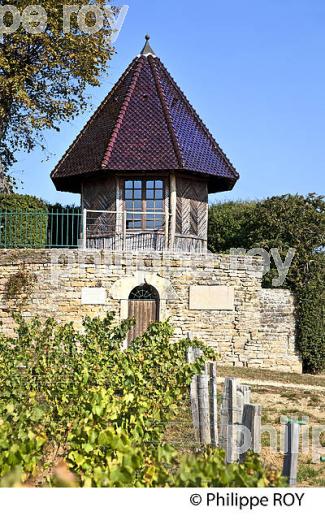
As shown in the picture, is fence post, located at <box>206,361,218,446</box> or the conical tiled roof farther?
the conical tiled roof

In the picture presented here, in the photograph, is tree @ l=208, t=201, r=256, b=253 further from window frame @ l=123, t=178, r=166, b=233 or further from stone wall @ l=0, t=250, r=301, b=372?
stone wall @ l=0, t=250, r=301, b=372

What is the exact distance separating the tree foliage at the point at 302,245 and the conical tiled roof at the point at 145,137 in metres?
1.50

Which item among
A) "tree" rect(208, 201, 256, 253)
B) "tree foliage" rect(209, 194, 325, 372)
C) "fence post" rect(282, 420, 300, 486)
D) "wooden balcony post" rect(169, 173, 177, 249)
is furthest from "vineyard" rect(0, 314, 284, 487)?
"tree" rect(208, 201, 256, 253)

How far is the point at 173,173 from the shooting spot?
20.1 m

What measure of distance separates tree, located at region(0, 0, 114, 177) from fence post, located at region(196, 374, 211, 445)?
14.3 meters

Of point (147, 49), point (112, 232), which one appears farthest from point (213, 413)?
point (147, 49)

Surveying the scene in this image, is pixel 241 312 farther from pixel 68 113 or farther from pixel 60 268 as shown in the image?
pixel 68 113

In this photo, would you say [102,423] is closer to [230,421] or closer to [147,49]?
[230,421]

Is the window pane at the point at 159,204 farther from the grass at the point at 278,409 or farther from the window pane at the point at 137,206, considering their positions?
the grass at the point at 278,409

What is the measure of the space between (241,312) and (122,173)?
488 centimetres

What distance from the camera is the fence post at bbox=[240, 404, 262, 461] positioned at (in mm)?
6766

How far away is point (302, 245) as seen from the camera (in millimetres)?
20656
